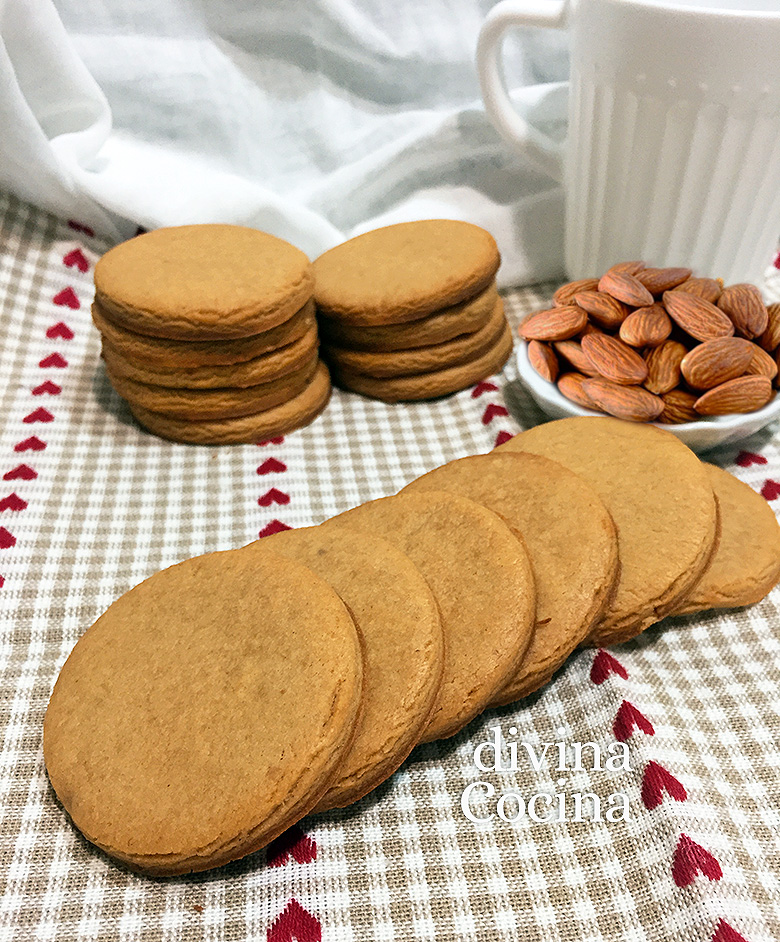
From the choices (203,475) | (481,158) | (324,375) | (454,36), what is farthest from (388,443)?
(454,36)

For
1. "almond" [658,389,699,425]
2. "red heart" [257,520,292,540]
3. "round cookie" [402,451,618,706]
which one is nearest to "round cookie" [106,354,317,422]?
"red heart" [257,520,292,540]

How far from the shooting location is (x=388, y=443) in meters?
1.21

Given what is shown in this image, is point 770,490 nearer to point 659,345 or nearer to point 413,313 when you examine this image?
point 659,345

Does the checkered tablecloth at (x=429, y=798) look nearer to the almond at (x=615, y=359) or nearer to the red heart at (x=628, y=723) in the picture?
the red heart at (x=628, y=723)

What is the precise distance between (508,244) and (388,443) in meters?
0.59

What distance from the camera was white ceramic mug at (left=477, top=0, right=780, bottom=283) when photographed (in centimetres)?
105

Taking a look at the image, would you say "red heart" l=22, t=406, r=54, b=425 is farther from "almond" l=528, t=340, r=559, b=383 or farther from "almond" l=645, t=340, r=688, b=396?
→ "almond" l=645, t=340, r=688, b=396

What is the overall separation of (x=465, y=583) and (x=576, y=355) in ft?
1.58

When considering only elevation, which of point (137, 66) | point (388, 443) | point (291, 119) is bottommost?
point (388, 443)

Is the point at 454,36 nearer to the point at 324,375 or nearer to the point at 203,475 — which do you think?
the point at 324,375

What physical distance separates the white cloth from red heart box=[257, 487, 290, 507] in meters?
0.61

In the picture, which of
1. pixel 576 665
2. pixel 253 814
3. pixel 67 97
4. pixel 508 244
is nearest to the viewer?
pixel 253 814

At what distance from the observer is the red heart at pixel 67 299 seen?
1442mm

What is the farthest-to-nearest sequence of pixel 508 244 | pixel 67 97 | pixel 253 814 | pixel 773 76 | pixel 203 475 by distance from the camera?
pixel 508 244, pixel 67 97, pixel 203 475, pixel 773 76, pixel 253 814
